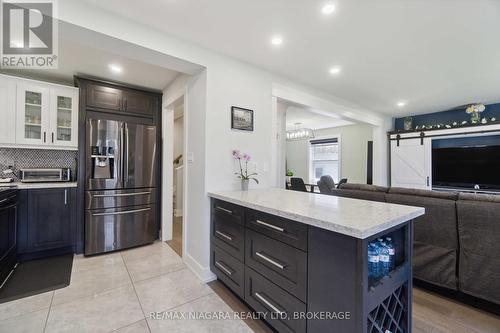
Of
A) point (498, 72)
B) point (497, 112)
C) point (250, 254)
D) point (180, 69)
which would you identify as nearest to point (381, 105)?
point (498, 72)

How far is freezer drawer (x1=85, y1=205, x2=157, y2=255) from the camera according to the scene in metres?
2.85

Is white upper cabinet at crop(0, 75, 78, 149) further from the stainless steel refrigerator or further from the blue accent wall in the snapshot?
the blue accent wall

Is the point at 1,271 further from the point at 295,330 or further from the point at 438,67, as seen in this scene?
the point at 438,67

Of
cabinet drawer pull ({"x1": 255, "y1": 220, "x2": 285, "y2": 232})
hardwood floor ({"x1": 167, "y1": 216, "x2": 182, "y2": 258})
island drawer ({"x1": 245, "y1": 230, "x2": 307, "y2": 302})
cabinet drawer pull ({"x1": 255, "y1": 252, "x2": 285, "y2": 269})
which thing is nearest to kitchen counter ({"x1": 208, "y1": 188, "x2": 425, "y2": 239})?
cabinet drawer pull ({"x1": 255, "y1": 220, "x2": 285, "y2": 232})

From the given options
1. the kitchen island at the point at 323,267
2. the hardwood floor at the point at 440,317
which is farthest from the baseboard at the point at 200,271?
the kitchen island at the point at 323,267

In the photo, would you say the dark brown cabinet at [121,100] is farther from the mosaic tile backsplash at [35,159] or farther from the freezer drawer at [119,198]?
the freezer drawer at [119,198]

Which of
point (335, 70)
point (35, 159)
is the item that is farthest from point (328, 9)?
point (35, 159)

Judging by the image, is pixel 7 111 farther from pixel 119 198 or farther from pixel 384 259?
pixel 384 259

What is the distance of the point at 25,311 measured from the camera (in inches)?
69.8

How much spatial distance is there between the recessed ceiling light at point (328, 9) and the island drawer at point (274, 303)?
2.16 m

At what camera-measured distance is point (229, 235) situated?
200 cm

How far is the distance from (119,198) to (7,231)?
107cm

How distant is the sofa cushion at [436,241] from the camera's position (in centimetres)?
195

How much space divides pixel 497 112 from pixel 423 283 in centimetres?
455
